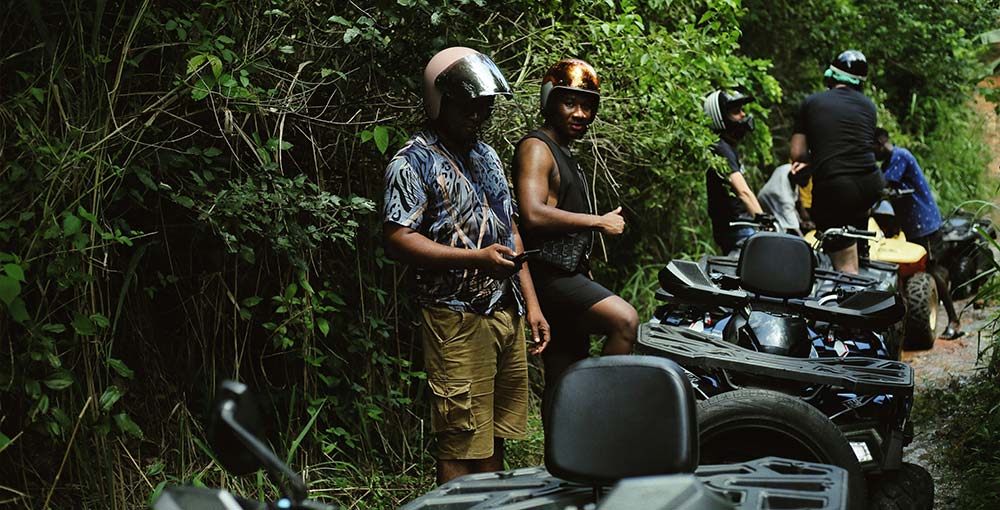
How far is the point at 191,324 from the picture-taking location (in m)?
4.73

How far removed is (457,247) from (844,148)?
4120 millimetres

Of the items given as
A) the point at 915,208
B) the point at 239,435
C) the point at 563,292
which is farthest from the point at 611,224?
the point at 915,208

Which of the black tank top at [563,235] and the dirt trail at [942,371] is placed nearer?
the black tank top at [563,235]

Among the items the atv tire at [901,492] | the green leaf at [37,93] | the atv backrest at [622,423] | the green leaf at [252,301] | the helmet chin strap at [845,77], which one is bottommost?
the atv tire at [901,492]

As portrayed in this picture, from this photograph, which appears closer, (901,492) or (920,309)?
(901,492)

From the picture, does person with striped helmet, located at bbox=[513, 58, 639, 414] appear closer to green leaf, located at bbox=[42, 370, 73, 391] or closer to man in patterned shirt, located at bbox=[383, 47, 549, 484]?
man in patterned shirt, located at bbox=[383, 47, 549, 484]

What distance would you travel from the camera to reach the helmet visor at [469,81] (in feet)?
13.3

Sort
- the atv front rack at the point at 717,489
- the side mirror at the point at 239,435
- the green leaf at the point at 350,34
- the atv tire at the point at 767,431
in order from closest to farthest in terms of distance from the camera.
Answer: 1. the side mirror at the point at 239,435
2. the atv front rack at the point at 717,489
3. the atv tire at the point at 767,431
4. the green leaf at the point at 350,34

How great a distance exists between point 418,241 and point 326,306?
1.16 metres

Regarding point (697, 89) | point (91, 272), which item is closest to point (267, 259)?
point (91, 272)

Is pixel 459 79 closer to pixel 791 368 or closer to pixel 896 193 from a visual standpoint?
pixel 791 368

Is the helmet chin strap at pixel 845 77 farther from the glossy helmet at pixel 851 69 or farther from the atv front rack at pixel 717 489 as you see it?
the atv front rack at pixel 717 489

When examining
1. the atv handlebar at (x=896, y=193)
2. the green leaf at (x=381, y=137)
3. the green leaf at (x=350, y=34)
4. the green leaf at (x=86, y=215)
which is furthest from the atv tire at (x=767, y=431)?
the atv handlebar at (x=896, y=193)

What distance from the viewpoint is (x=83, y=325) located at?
396 cm
